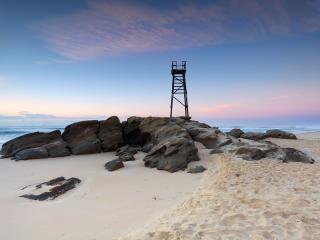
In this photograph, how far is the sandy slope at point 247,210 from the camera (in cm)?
521

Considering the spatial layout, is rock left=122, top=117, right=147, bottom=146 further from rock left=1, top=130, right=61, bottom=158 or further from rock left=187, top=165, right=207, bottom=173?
rock left=187, top=165, right=207, bottom=173

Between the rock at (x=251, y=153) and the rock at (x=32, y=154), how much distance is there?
10.4 metres

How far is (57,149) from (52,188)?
745 centimetres

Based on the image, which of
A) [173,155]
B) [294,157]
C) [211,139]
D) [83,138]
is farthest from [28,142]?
[294,157]

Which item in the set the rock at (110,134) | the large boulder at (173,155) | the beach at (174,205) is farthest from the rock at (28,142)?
the large boulder at (173,155)

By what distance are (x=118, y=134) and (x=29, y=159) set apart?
5348mm

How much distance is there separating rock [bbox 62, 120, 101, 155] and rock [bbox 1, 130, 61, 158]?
88cm

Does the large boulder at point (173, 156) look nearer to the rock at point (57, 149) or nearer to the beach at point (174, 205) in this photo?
the beach at point (174, 205)

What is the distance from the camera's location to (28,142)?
700 inches

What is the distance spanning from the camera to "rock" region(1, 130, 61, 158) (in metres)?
17.3

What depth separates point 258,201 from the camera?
697cm

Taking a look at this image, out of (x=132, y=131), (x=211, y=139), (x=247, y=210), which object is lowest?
(x=247, y=210)

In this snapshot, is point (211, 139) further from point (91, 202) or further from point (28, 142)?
point (28, 142)

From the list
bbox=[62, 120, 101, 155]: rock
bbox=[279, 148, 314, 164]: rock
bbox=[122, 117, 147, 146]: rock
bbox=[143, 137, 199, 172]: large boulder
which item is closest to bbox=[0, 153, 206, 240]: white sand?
bbox=[143, 137, 199, 172]: large boulder
